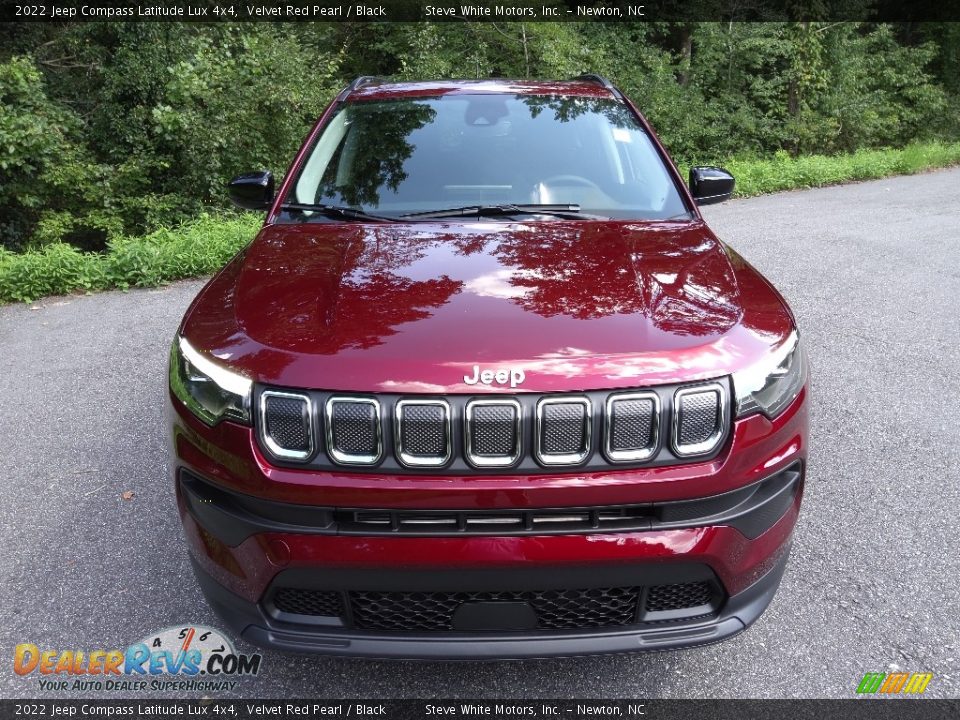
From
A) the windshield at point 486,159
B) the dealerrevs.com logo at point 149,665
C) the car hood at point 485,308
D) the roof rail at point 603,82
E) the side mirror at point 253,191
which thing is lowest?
the dealerrevs.com logo at point 149,665

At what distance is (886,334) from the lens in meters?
5.29

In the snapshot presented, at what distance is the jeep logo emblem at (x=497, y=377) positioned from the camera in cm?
178

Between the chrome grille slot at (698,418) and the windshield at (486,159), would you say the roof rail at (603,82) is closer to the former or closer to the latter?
the windshield at (486,159)

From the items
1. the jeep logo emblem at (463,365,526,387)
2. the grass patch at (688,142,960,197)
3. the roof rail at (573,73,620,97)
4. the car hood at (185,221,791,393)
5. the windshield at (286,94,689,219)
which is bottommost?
the grass patch at (688,142,960,197)

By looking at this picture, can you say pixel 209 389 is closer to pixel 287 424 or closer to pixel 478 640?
pixel 287 424

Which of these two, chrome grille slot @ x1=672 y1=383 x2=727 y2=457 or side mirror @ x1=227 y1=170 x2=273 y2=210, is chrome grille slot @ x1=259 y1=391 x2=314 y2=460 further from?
side mirror @ x1=227 y1=170 x2=273 y2=210

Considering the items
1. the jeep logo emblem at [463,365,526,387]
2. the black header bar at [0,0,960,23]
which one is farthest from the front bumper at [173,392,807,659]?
the black header bar at [0,0,960,23]

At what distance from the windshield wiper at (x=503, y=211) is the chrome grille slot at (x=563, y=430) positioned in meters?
1.23

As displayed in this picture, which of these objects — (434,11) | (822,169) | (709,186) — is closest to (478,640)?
(709,186)

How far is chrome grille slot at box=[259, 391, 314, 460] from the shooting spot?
5.93 ft

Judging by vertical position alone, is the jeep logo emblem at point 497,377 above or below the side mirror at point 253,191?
below

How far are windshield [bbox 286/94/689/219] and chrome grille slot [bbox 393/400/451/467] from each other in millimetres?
1280

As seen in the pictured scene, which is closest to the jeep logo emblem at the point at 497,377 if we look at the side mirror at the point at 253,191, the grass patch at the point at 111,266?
the side mirror at the point at 253,191

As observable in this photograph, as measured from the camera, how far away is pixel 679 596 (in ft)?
6.37
